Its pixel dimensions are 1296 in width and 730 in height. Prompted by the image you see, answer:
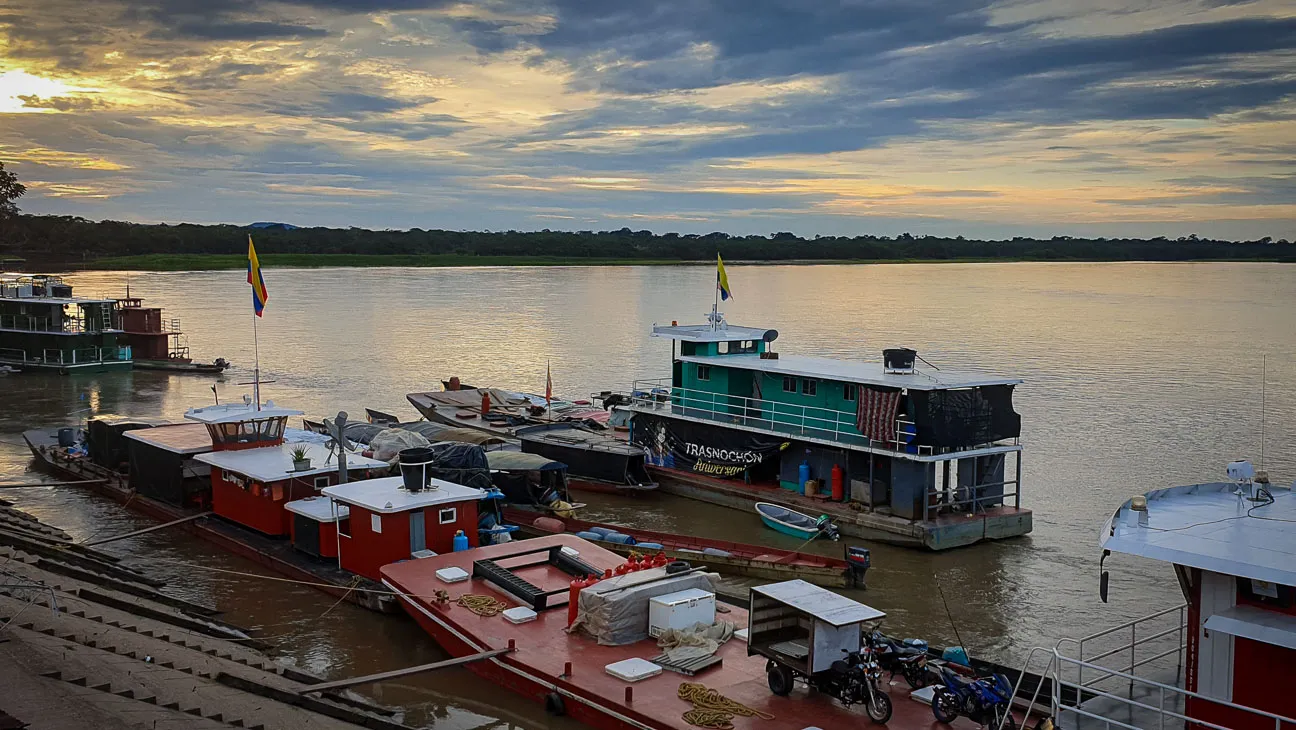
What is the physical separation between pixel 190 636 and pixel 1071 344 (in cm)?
7868

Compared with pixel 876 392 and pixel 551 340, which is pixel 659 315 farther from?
pixel 876 392

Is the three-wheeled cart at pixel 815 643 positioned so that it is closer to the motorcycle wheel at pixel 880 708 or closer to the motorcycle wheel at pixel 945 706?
the motorcycle wheel at pixel 880 708

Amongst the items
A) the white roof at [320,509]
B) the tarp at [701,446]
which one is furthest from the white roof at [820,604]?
the tarp at [701,446]

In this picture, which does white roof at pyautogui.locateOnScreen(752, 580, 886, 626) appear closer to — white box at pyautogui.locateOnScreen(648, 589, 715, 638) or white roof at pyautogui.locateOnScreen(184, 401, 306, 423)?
white box at pyautogui.locateOnScreen(648, 589, 715, 638)

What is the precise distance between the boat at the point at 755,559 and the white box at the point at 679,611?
21.4 feet

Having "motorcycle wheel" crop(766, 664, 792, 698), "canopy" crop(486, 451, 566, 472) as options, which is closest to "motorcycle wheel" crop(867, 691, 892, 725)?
"motorcycle wheel" crop(766, 664, 792, 698)

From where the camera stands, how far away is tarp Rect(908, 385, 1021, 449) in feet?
90.1

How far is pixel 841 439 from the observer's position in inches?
1162

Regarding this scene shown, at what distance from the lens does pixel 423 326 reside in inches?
3590

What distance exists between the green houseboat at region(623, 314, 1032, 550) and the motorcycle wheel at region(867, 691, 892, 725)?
13866 millimetres

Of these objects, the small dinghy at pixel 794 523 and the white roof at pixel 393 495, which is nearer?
the white roof at pixel 393 495

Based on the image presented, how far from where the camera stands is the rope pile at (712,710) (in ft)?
45.7

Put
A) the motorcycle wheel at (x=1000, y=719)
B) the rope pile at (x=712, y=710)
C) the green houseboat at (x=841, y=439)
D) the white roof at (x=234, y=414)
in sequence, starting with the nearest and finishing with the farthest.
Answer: the motorcycle wheel at (x=1000, y=719) → the rope pile at (x=712, y=710) → the white roof at (x=234, y=414) → the green houseboat at (x=841, y=439)

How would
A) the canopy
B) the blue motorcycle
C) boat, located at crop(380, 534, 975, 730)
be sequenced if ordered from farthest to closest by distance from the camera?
the canopy < boat, located at crop(380, 534, 975, 730) < the blue motorcycle
